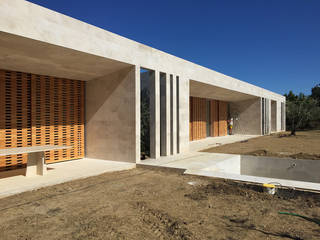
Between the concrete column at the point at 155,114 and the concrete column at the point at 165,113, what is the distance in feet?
1.21

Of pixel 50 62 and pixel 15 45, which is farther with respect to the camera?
pixel 50 62

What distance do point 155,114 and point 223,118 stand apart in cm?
1427

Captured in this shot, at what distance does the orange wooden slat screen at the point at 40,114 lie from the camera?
7242 millimetres

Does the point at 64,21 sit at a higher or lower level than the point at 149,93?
higher

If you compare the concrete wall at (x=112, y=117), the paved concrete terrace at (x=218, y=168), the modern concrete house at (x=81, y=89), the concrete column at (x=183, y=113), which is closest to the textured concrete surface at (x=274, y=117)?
the modern concrete house at (x=81, y=89)

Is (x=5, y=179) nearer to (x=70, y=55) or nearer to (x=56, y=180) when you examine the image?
(x=56, y=180)

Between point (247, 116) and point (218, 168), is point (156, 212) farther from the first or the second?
point (247, 116)

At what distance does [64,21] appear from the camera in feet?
18.9

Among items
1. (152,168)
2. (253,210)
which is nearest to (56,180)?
(152,168)

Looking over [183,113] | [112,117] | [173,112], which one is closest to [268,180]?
[173,112]

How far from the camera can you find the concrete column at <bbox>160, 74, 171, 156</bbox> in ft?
29.0

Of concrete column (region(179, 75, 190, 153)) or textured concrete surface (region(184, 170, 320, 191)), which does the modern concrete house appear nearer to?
concrete column (region(179, 75, 190, 153))

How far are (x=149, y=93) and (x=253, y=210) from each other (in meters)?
5.88

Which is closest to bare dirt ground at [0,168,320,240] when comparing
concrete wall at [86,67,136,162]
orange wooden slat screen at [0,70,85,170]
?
concrete wall at [86,67,136,162]
